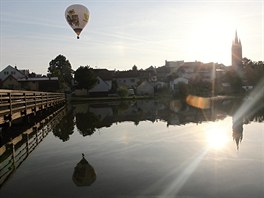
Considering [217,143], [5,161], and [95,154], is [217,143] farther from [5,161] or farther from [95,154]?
[5,161]

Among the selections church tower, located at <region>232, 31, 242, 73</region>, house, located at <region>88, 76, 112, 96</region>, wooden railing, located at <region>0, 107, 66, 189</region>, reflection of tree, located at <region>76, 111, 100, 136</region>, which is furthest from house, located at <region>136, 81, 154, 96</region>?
church tower, located at <region>232, 31, 242, 73</region>

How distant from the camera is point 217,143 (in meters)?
13.2

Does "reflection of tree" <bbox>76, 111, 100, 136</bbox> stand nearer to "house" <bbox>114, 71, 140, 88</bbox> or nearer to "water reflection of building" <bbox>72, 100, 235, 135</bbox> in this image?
"water reflection of building" <bbox>72, 100, 235, 135</bbox>

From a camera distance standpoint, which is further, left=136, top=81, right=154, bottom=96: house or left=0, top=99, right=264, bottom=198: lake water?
left=136, top=81, right=154, bottom=96: house

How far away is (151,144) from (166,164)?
3.59 m

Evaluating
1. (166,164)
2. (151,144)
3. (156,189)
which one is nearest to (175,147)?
(151,144)

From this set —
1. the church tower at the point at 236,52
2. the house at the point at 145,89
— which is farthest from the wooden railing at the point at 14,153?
the church tower at the point at 236,52

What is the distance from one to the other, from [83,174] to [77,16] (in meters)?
23.1

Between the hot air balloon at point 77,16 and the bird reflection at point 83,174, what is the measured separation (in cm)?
2169

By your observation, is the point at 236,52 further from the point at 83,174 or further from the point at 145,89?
the point at 83,174

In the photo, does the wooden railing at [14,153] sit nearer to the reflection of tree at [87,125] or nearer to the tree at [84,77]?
the reflection of tree at [87,125]

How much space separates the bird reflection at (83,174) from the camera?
786 cm

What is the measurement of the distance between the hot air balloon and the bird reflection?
2169 cm

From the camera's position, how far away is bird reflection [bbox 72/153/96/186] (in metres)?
7.86
